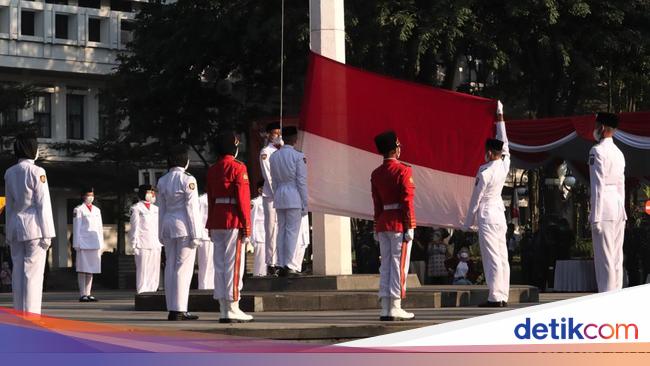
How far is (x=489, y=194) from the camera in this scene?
17484mm

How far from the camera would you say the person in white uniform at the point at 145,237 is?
24.8 metres

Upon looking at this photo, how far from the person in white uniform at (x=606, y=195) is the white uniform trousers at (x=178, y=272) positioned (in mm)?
4485

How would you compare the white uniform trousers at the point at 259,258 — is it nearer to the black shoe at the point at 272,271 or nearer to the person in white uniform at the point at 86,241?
the person in white uniform at the point at 86,241

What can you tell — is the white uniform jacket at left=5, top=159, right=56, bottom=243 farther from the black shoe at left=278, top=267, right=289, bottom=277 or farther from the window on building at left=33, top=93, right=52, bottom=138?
the window on building at left=33, top=93, right=52, bottom=138

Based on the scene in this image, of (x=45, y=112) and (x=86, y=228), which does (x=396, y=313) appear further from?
(x=45, y=112)

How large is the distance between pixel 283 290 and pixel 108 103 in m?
29.8

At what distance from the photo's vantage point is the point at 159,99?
38969 millimetres

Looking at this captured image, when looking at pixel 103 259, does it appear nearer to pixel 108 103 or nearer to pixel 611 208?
pixel 108 103

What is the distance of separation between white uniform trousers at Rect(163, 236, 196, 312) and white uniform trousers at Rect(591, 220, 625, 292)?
4.50 m

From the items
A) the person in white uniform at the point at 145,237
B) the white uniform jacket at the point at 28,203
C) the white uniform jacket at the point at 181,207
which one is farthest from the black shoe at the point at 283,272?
the person in white uniform at the point at 145,237

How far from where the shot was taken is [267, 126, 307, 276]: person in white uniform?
18.6 meters

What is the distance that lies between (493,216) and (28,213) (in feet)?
18.3

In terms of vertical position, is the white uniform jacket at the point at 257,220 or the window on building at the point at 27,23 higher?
the window on building at the point at 27,23

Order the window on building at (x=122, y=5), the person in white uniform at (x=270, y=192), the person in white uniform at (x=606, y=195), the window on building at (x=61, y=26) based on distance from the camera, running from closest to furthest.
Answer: the person in white uniform at (x=606, y=195), the person in white uniform at (x=270, y=192), the window on building at (x=61, y=26), the window on building at (x=122, y=5)
